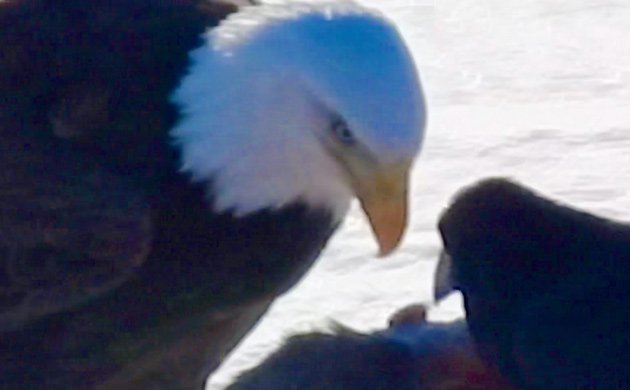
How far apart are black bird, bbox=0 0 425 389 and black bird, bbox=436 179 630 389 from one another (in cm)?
37

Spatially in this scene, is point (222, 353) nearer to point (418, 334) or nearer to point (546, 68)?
point (418, 334)

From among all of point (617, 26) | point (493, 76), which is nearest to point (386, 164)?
point (493, 76)

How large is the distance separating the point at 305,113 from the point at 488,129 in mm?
1401

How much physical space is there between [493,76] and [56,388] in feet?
5.87

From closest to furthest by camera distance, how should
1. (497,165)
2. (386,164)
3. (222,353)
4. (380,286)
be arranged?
(386,164)
(222,353)
(380,286)
(497,165)

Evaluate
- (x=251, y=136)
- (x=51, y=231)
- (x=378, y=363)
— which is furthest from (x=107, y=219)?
(x=378, y=363)

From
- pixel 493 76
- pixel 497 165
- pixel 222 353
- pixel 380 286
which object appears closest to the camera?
pixel 222 353

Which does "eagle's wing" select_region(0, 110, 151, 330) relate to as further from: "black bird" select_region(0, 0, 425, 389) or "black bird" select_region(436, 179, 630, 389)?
"black bird" select_region(436, 179, 630, 389)

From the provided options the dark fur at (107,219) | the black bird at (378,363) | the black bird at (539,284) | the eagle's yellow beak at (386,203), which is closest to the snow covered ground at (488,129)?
the black bird at (378,363)

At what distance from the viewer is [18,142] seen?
3584mm

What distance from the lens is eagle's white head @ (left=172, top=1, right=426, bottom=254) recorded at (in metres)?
3.42

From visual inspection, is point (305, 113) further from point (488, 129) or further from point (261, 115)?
point (488, 129)

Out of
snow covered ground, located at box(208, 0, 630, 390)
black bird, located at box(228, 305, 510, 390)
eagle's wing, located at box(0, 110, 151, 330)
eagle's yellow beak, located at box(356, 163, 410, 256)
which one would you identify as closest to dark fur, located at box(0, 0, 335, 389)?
eagle's wing, located at box(0, 110, 151, 330)

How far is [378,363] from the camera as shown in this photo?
4016mm
